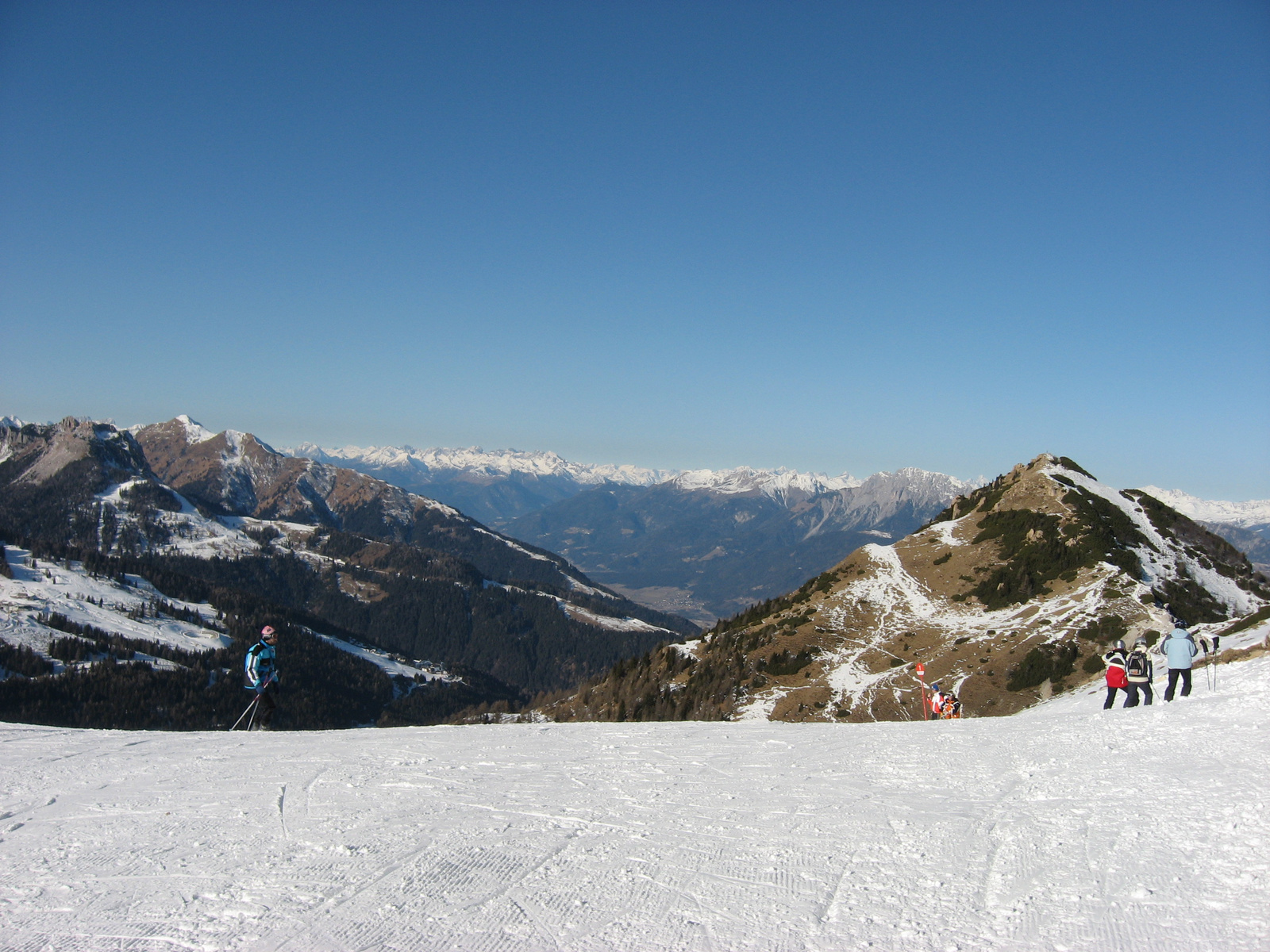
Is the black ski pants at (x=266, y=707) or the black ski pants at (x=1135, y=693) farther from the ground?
the black ski pants at (x=1135, y=693)

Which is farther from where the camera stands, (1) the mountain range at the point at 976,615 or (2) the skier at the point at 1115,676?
(1) the mountain range at the point at 976,615

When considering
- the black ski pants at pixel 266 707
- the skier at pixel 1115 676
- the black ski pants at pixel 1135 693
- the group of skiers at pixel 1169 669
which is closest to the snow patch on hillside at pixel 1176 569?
the skier at pixel 1115 676

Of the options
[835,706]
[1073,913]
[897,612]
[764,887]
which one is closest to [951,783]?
[1073,913]

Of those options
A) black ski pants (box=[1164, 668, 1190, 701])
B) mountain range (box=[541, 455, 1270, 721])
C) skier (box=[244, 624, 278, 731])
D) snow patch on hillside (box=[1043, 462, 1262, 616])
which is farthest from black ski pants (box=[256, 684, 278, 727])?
snow patch on hillside (box=[1043, 462, 1262, 616])

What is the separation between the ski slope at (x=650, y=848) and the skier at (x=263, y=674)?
506 centimetres

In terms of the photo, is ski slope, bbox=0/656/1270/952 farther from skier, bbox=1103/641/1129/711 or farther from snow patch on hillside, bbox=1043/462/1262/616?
snow patch on hillside, bbox=1043/462/1262/616

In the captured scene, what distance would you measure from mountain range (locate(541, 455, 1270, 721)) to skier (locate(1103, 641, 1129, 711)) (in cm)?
2421

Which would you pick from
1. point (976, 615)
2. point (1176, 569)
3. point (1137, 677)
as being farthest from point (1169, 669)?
point (1176, 569)

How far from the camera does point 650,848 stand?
8.93m

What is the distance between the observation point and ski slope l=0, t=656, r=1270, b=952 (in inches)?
264

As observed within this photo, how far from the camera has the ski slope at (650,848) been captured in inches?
264

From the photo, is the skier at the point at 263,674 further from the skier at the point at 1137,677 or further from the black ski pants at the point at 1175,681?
the black ski pants at the point at 1175,681

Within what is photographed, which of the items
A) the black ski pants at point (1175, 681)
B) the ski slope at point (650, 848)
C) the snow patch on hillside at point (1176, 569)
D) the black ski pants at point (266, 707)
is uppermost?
the snow patch on hillside at point (1176, 569)

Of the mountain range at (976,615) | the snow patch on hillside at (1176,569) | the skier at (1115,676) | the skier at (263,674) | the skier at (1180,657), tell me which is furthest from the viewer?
the snow patch on hillside at (1176,569)
